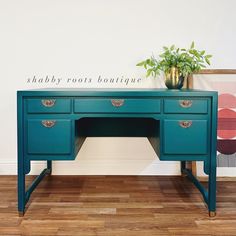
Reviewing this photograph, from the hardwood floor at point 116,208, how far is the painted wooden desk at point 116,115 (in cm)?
12

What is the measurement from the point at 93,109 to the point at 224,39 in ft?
4.48

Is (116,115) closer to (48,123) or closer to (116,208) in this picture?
(48,123)

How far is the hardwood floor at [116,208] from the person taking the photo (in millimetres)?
1491

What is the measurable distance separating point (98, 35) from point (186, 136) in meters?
1.17

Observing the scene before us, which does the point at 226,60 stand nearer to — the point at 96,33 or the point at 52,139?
the point at 96,33

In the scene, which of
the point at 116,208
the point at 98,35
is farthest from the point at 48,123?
the point at 98,35

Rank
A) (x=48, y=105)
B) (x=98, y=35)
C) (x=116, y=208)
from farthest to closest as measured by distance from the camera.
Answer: (x=98, y=35) < (x=116, y=208) < (x=48, y=105)

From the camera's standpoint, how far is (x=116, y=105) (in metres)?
1.66

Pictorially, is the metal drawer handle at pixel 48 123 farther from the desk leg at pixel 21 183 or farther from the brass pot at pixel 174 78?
the brass pot at pixel 174 78

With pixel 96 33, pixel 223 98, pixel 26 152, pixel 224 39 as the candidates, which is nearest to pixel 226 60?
pixel 224 39

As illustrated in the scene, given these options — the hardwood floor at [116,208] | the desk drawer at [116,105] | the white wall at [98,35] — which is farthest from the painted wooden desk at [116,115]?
the white wall at [98,35]

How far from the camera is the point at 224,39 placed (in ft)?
7.55

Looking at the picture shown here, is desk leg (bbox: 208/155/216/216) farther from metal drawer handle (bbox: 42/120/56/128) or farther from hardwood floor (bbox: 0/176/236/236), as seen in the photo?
metal drawer handle (bbox: 42/120/56/128)

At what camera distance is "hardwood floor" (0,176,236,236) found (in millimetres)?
1491
